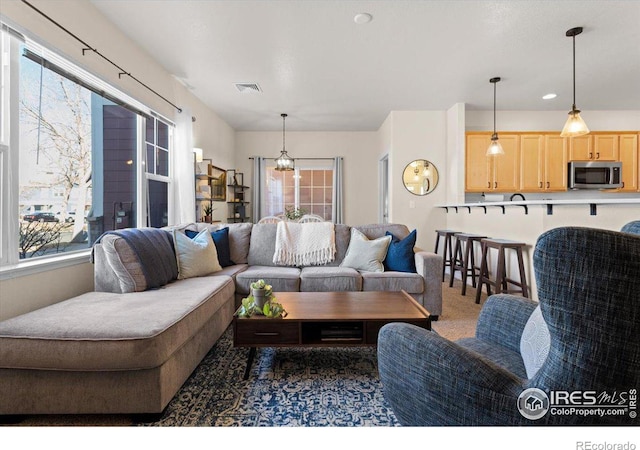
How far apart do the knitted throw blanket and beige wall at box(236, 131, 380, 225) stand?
338cm

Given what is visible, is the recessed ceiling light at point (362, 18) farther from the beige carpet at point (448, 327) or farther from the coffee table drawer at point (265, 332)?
the beige carpet at point (448, 327)

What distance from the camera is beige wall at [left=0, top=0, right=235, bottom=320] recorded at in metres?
1.96

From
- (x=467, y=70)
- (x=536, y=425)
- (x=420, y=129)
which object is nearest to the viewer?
(x=536, y=425)

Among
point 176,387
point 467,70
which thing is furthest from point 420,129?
point 176,387

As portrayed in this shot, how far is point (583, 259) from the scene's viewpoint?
0.71m

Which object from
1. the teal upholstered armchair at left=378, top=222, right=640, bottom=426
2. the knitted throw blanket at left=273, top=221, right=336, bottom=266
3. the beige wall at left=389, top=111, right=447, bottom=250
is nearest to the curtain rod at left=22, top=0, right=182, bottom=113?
the knitted throw blanket at left=273, top=221, right=336, bottom=266

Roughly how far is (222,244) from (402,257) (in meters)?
1.86

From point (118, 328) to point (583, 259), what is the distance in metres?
1.77

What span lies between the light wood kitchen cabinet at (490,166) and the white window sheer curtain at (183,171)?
13.6 ft

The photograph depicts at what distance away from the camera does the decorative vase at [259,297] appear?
199 cm

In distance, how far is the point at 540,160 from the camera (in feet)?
17.2

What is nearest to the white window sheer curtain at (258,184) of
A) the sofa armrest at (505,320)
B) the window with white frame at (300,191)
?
the window with white frame at (300,191)
